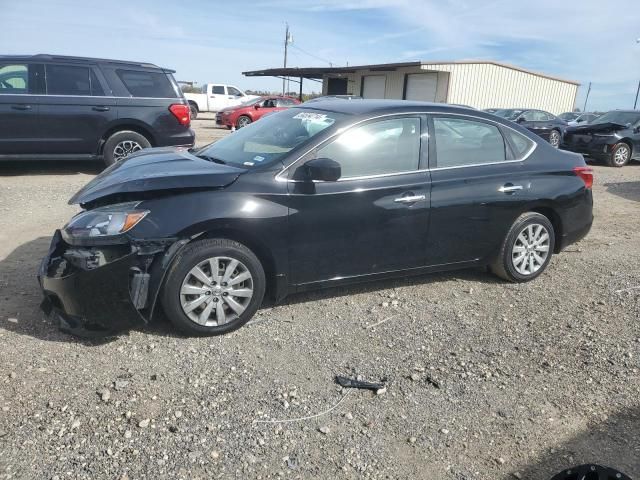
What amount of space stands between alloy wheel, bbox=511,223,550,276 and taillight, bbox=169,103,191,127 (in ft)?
21.6

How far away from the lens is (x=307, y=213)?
12.4ft

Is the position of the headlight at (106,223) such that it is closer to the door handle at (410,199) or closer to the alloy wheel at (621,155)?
the door handle at (410,199)

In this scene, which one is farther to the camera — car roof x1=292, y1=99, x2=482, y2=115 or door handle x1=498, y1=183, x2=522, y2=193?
door handle x1=498, y1=183, x2=522, y2=193

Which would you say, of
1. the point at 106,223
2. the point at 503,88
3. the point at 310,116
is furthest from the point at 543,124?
the point at 106,223

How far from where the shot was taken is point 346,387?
125 inches

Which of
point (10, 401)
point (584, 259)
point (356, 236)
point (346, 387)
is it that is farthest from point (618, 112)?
point (10, 401)

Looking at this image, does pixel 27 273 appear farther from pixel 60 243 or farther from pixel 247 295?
pixel 247 295

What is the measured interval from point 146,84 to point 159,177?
637 cm

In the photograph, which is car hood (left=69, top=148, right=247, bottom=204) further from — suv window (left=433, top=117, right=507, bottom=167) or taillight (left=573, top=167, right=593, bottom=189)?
taillight (left=573, top=167, right=593, bottom=189)

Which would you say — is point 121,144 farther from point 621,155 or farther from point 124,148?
point 621,155

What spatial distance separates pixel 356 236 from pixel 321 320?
70 cm

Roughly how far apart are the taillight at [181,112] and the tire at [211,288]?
6327mm

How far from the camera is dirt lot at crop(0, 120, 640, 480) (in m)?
2.55

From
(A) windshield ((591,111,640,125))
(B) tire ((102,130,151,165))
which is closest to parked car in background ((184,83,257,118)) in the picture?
(A) windshield ((591,111,640,125))
